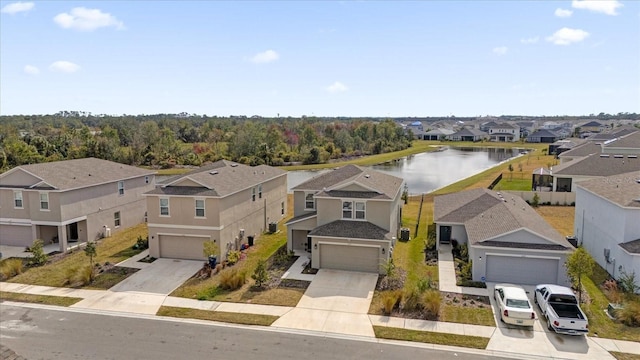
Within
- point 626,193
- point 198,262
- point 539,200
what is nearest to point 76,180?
point 198,262

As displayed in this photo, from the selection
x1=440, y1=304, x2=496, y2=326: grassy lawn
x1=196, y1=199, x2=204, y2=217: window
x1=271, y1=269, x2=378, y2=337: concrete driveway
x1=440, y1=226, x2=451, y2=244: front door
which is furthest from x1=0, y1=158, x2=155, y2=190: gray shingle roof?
x1=440, y1=304, x2=496, y2=326: grassy lawn

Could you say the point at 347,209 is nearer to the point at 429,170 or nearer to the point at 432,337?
the point at 432,337

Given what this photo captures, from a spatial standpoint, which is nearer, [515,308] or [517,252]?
[515,308]

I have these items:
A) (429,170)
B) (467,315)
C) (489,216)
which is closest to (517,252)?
(489,216)

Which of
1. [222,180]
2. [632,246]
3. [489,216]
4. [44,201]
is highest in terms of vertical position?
[222,180]

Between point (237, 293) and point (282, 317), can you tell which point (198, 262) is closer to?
point (237, 293)

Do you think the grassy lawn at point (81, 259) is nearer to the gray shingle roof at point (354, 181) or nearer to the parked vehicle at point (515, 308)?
the gray shingle roof at point (354, 181)

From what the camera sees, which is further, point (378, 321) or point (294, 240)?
point (294, 240)
